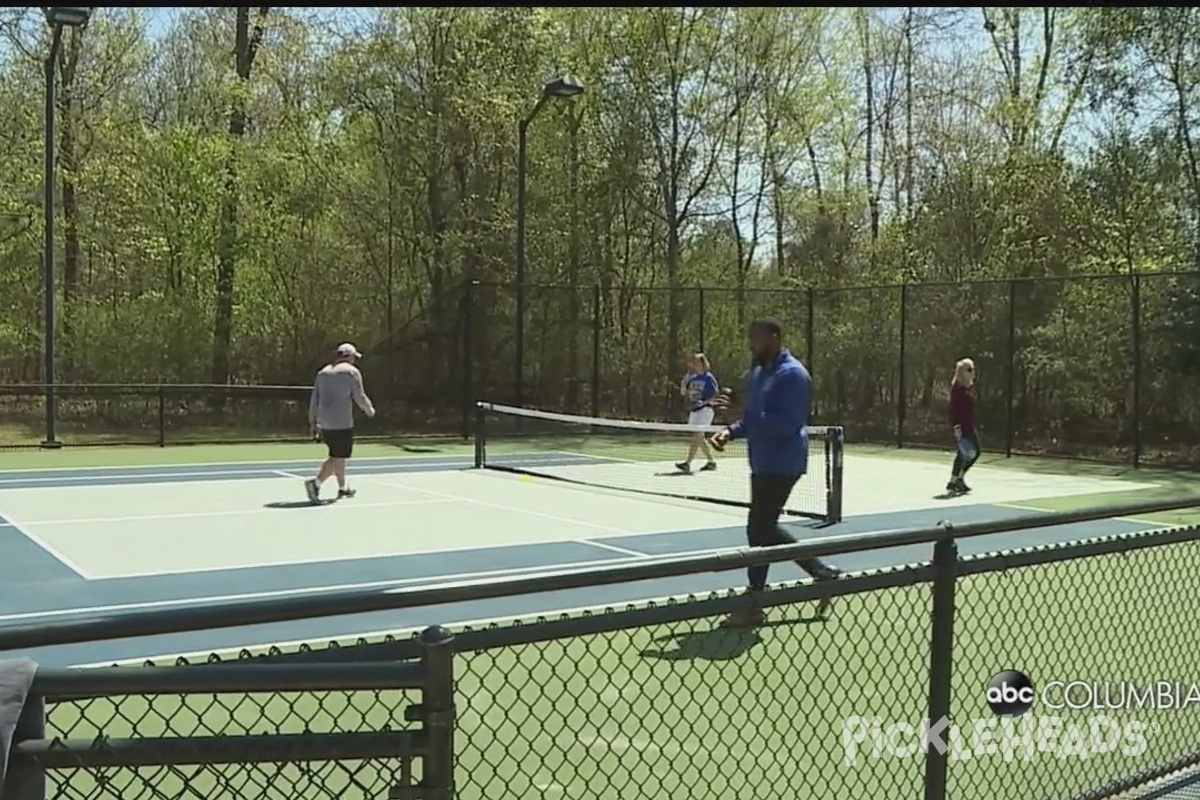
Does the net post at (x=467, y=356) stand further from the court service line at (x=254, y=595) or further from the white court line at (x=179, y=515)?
the court service line at (x=254, y=595)

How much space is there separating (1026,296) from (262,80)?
18307 mm

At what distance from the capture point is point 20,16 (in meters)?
26.2

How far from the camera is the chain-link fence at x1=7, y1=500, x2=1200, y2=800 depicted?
11.4ft

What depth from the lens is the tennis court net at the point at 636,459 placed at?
1392 centimetres

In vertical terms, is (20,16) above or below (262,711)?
above

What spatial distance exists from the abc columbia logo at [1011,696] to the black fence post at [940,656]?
164 cm

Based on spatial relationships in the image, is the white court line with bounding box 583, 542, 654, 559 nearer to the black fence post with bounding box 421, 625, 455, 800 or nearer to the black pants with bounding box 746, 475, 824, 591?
the black pants with bounding box 746, 475, 824, 591

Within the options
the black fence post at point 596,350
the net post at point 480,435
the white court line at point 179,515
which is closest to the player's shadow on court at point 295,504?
the white court line at point 179,515

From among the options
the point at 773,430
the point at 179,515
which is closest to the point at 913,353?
the point at 179,515

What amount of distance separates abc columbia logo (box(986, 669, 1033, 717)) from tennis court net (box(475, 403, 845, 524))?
7.33 metres

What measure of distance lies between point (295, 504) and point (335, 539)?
2.66 meters

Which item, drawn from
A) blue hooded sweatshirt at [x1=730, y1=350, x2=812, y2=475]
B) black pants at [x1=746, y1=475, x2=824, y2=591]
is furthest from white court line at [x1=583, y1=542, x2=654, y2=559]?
blue hooded sweatshirt at [x1=730, y1=350, x2=812, y2=475]

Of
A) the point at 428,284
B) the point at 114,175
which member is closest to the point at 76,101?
the point at 114,175

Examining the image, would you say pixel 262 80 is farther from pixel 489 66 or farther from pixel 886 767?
pixel 886 767
